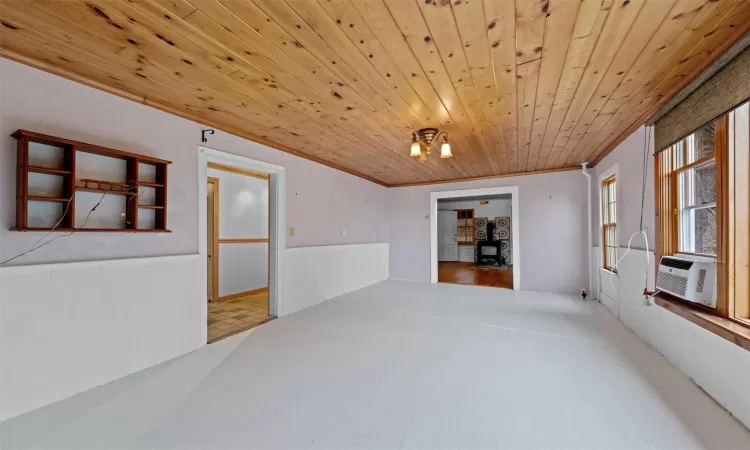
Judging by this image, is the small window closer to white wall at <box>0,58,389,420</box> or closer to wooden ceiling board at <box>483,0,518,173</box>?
wooden ceiling board at <box>483,0,518,173</box>

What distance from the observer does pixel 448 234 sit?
11156 millimetres

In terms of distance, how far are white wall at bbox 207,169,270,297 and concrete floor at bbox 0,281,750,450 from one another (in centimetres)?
213

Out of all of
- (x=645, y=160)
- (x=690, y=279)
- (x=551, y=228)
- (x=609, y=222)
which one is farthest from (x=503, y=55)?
(x=551, y=228)

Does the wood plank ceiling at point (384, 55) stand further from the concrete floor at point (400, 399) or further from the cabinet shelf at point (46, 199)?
the concrete floor at point (400, 399)

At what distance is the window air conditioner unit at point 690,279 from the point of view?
2.03 metres

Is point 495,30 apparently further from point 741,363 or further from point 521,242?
point 521,242

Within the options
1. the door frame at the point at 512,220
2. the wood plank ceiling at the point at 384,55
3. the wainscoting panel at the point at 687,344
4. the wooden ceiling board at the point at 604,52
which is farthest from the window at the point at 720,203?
the door frame at the point at 512,220

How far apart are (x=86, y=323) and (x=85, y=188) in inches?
37.5

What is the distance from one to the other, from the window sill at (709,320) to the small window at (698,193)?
1.40 feet

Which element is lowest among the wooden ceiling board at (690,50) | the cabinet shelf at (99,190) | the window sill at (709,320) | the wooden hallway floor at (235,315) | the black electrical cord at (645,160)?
the wooden hallway floor at (235,315)

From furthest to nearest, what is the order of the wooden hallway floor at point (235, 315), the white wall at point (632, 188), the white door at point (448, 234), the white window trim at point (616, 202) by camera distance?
the white door at point (448, 234)
the white window trim at point (616, 202)
the wooden hallway floor at point (235, 315)
the white wall at point (632, 188)

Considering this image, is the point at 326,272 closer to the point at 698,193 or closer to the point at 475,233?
the point at 698,193

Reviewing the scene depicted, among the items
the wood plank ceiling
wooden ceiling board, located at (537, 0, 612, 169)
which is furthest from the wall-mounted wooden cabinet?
wooden ceiling board, located at (537, 0, 612, 169)

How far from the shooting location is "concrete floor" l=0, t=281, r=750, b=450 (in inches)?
62.2
